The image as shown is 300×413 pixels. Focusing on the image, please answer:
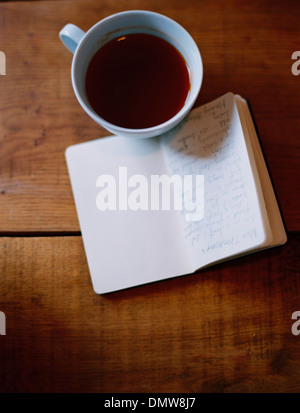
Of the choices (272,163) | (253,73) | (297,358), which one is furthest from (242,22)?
(297,358)

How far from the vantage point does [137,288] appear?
1.91ft

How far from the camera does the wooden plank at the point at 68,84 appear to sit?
0.60 metres

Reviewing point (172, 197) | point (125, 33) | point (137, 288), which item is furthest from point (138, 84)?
point (137, 288)

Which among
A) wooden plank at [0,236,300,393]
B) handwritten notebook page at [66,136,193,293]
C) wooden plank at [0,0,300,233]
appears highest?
wooden plank at [0,0,300,233]

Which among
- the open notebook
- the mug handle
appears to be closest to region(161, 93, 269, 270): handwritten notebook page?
the open notebook

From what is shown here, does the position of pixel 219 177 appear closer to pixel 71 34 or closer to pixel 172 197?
pixel 172 197

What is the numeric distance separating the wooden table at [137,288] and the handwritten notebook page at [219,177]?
0.17 ft

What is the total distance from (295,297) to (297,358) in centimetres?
9

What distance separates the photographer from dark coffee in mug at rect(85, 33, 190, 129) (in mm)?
533

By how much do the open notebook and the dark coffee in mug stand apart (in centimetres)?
6

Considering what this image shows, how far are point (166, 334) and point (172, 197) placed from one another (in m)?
0.21

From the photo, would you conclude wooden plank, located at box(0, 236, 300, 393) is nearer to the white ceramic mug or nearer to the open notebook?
the open notebook

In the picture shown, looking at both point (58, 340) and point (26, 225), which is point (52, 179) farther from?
point (58, 340)

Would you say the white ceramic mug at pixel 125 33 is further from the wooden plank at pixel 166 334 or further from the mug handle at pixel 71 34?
the wooden plank at pixel 166 334
